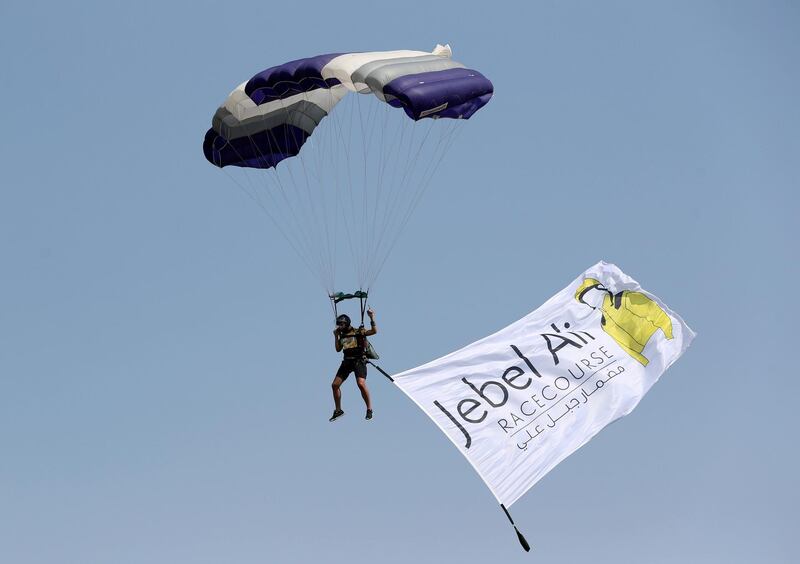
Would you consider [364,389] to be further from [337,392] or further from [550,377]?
[550,377]

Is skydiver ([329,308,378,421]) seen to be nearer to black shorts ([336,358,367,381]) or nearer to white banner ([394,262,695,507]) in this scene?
black shorts ([336,358,367,381])

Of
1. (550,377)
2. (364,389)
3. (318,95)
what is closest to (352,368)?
(364,389)

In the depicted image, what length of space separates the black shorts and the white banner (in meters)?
0.84

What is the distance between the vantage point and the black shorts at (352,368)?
22.9m

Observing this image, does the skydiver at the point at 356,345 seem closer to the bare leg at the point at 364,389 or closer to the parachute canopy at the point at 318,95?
the bare leg at the point at 364,389

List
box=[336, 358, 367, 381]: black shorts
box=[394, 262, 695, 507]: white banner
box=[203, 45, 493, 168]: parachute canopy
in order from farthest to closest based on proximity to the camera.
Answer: box=[336, 358, 367, 381]: black shorts, box=[203, 45, 493, 168]: parachute canopy, box=[394, 262, 695, 507]: white banner

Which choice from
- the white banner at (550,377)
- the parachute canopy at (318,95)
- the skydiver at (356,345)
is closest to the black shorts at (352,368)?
the skydiver at (356,345)

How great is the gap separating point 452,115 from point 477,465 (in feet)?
18.2

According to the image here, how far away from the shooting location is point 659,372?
24422mm

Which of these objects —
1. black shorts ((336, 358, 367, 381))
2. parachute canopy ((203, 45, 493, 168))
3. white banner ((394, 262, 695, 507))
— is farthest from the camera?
black shorts ((336, 358, 367, 381))

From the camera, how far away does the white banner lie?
21.9 meters

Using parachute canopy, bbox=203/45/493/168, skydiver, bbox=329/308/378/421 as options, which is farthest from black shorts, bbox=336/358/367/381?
parachute canopy, bbox=203/45/493/168

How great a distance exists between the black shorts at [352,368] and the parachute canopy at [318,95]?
3.94m

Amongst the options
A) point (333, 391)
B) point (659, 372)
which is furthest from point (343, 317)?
point (659, 372)
